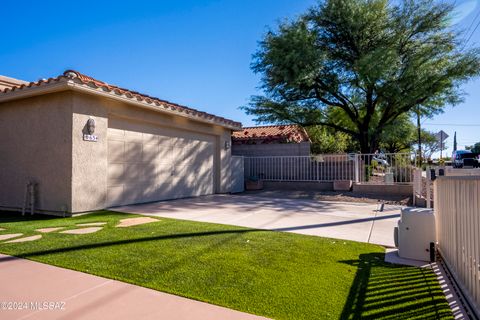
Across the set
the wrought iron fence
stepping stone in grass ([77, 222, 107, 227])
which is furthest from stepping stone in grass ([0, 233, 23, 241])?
the wrought iron fence

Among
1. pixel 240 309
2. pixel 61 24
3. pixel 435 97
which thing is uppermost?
pixel 61 24

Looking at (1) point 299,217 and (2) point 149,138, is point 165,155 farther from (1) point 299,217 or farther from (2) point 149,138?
(1) point 299,217

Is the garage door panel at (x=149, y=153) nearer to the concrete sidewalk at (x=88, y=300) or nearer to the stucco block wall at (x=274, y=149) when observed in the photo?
the concrete sidewalk at (x=88, y=300)

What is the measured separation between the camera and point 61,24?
10.1 meters

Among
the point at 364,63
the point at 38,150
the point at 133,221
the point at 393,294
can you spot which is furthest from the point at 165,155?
the point at 364,63

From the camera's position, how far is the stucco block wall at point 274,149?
1608cm

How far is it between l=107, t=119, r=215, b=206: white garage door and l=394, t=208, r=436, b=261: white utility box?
7224mm

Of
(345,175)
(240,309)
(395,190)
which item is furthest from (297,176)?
(240,309)

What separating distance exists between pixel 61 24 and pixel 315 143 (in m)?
18.8

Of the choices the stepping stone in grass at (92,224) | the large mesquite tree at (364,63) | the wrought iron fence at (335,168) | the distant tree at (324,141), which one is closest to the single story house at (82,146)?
the stepping stone in grass at (92,224)

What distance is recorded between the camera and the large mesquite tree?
14641 millimetres

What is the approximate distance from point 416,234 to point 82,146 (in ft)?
23.9

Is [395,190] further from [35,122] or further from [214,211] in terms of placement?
[35,122]

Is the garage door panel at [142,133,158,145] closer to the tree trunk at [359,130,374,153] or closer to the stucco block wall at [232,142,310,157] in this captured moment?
the stucco block wall at [232,142,310,157]
